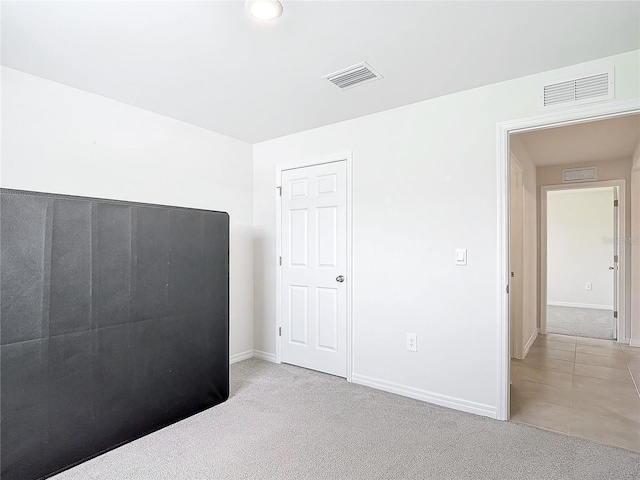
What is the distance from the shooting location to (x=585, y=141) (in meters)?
4.09

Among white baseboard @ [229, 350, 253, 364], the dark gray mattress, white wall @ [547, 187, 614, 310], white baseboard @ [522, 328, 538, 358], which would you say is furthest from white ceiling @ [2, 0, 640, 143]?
white wall @ [547, 187, 614, 310]

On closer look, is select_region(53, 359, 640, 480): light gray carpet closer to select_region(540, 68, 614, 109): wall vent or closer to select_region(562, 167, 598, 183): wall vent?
select_region(540, 68, 614, 109): wall vent

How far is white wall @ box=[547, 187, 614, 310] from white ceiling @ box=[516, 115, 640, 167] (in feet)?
8.45

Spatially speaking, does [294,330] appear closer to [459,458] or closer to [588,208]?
[459,458]

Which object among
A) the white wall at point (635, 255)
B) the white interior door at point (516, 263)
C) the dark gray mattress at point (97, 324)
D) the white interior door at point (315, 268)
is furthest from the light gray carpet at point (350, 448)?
the white wall at point (635, 255)

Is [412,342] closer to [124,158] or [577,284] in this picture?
[124,158]

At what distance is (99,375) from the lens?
2.17 meters

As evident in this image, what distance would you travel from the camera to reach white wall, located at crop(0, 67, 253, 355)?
244 centimetres

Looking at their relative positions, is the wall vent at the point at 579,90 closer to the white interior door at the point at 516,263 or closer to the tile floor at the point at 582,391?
the white interior door at the point at 516,263

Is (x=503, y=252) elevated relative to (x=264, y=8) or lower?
lower

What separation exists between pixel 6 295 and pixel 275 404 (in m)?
1.92

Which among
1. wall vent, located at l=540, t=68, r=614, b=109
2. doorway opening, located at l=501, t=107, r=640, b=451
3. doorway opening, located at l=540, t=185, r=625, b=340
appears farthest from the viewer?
doorway opening, located at l=540, t=185, r=625, b=340

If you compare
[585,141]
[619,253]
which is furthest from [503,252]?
[619,253]

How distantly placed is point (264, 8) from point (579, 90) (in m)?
2.08
